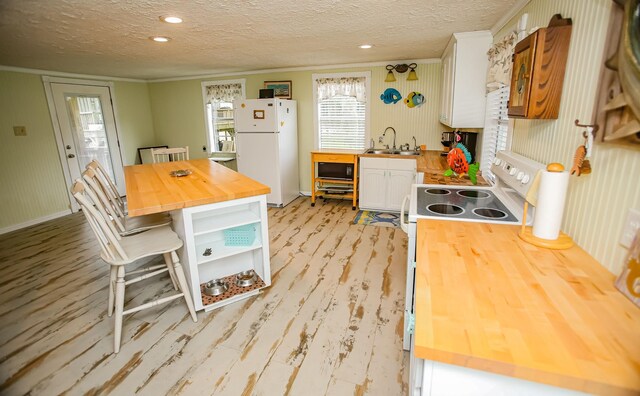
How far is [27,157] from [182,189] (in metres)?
3.71

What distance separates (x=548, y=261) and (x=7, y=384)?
281 cm

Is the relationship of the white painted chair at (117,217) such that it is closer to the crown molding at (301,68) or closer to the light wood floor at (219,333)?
the light wood floor at (219,333)

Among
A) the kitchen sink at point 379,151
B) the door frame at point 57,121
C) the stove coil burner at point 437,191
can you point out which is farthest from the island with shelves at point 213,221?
the door frame at point 57,121

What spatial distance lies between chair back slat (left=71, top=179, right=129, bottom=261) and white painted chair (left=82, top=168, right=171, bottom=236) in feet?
Result: 1.10

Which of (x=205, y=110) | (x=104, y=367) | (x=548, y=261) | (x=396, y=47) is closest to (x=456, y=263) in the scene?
(x=548, y=261)

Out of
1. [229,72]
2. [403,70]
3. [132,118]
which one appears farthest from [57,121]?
[403,70]

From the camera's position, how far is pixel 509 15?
231cm

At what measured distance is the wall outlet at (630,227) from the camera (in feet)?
3.17

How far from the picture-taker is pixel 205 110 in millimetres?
5957

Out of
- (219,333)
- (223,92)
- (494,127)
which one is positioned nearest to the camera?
(219,333)

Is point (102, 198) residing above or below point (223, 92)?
below

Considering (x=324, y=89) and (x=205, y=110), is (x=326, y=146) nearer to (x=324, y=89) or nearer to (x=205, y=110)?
(x=324, y=89)

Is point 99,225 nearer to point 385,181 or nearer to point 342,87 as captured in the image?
point 385,181

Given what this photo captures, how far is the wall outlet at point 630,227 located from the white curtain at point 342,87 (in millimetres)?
4225
